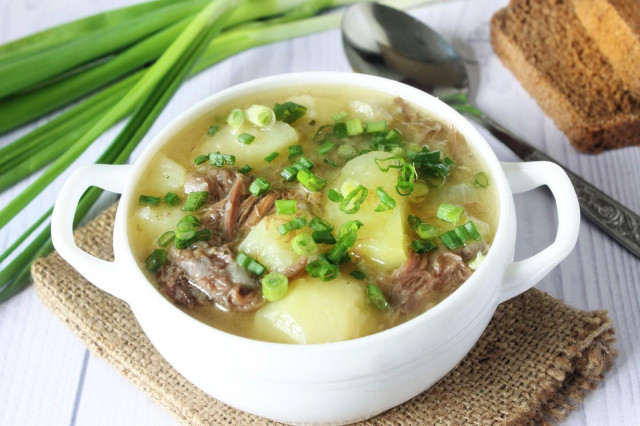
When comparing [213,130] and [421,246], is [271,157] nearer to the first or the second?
[213,130]

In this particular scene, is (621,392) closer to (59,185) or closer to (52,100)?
(59,185)

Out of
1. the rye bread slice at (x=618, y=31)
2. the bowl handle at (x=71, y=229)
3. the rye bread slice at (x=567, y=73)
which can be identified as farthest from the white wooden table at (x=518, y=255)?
the bowl handle at (x=71, y=229)

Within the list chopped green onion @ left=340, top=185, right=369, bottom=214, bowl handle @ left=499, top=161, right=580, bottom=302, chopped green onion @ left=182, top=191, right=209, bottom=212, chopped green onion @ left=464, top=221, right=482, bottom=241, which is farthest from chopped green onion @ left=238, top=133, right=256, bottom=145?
bowl handle @ left=499, top=161, right=580, bottom=302

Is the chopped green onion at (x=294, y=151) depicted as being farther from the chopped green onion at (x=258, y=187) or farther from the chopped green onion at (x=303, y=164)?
the chopped green onion at (x=258, y=187)

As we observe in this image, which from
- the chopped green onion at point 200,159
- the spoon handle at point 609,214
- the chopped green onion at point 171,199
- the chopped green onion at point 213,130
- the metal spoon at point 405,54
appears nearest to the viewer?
the chopped green onion at point 171,199

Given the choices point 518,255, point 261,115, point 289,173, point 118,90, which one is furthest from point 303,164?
point 118,90
